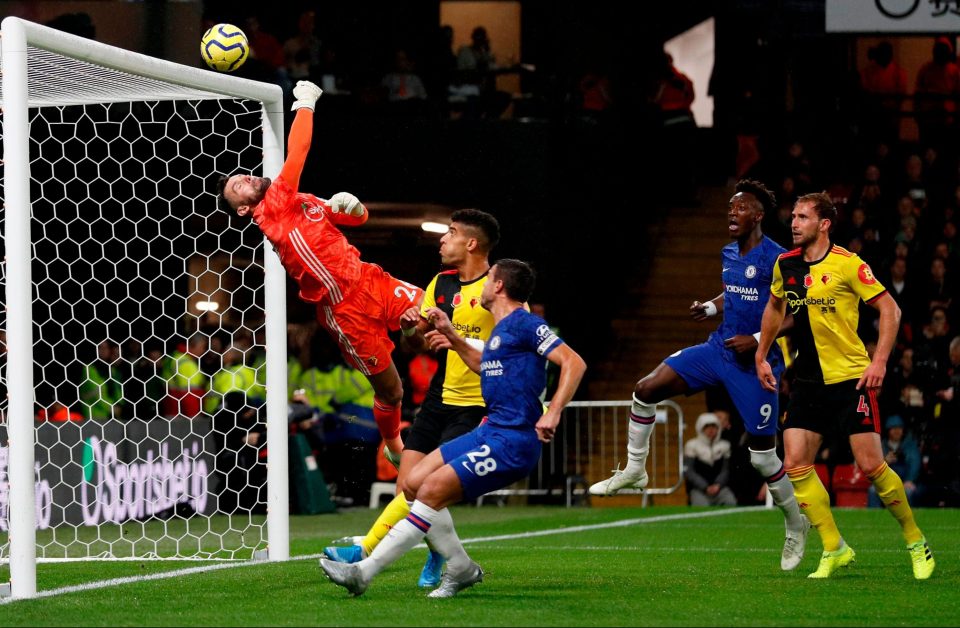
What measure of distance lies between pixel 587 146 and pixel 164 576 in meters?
12.5

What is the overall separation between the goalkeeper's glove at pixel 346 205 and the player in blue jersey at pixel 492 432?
5.82ft

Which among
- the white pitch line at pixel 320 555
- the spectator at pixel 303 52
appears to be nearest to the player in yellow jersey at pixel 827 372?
the white pitch line at pixel 320 555

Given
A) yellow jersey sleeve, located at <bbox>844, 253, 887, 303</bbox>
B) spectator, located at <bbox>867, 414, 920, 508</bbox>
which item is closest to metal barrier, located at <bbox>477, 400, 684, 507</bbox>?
spectator, located at <bbox>867, 414, 920, 508</bbox>

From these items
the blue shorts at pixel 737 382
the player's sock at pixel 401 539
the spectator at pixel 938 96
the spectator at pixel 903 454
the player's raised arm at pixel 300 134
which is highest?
the spectator at pixel 938 96

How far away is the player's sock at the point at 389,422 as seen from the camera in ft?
30.6

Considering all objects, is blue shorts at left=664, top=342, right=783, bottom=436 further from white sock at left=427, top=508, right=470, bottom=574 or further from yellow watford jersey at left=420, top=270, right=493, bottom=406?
white sock at left=427, top=508, right=470, bottom=574

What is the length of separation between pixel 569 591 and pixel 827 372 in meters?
2.06

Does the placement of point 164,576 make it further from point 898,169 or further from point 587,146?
point 898,169

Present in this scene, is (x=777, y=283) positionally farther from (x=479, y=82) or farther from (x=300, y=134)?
(x=479, y=82)

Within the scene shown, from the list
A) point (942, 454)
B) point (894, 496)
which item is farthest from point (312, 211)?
point (942, 454)

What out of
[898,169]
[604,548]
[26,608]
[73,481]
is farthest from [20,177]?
[898,169]

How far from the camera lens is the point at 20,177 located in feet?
25.1

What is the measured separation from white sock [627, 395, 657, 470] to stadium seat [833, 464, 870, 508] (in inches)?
281

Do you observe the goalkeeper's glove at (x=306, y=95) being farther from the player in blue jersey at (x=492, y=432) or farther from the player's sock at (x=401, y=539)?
the player's sock at (x=401, y=539)
